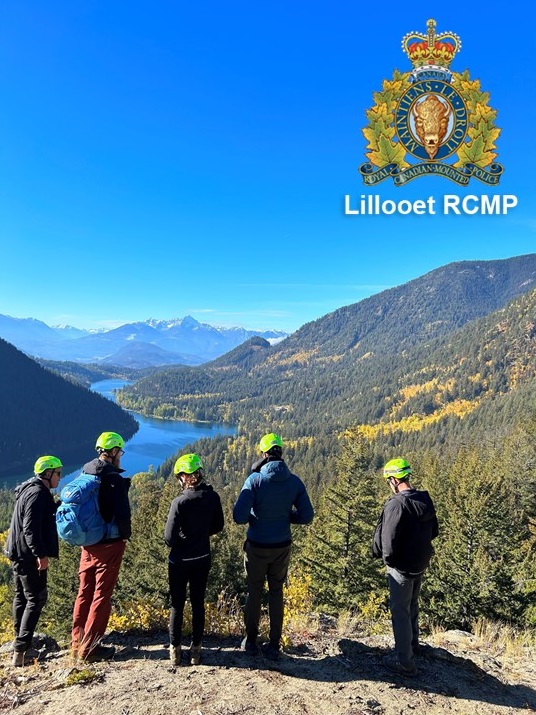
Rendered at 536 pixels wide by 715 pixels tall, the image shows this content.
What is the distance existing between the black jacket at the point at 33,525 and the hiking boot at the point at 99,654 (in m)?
1.55

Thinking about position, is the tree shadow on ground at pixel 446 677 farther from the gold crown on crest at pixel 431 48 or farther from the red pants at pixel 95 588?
the gold crown on crest at pixel 431 48

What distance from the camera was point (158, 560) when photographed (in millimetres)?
21234

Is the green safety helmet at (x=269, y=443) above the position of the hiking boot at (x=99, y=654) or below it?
above

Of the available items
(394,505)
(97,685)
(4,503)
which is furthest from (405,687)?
(4,503)

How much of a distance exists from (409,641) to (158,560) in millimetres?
18274

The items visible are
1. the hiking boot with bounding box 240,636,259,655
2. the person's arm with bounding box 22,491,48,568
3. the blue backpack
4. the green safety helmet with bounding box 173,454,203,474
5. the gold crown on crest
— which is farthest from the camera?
the gold crown on crest

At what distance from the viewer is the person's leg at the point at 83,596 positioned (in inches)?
241

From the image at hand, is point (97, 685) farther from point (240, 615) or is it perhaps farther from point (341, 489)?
point (341, 489)

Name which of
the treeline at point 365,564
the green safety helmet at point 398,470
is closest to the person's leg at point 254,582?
the green safety helmet at point 398,470

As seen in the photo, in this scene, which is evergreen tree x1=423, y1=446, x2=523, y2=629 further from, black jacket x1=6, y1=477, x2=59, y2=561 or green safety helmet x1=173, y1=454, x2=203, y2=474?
black jacket x1=6, y1=477, x2=59, y2=561

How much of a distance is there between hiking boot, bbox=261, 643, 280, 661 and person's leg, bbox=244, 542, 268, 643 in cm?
20

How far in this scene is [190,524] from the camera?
579cm

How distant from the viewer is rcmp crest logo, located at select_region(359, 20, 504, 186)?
17062 mm

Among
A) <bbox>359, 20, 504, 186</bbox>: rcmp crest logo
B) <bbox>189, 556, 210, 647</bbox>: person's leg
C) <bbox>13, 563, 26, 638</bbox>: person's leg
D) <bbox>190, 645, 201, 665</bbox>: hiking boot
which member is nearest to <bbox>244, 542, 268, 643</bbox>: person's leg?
<bbox>189, 556, 210, 647</bbox>: person's leg
